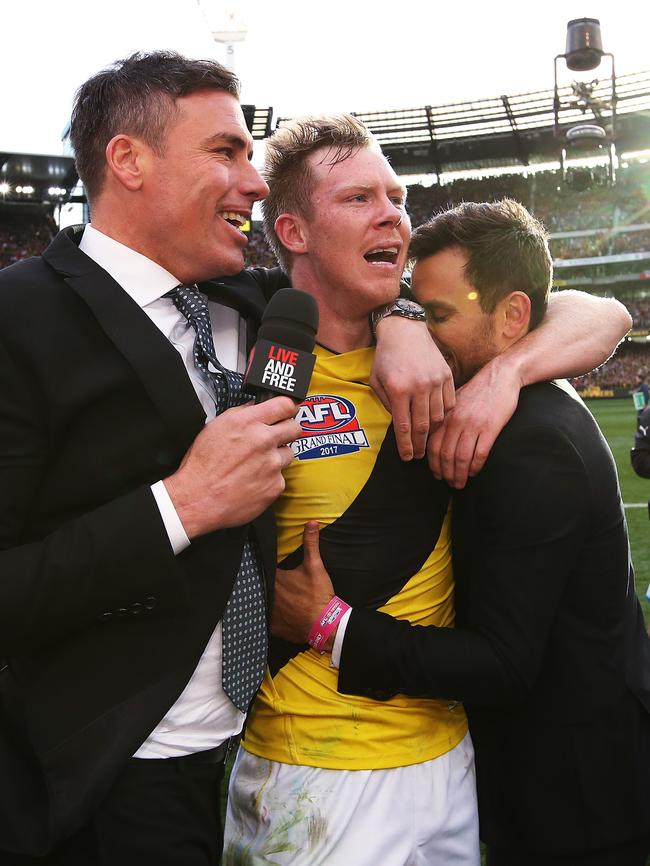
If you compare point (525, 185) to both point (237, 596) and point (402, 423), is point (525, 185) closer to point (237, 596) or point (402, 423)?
point (402, 423)

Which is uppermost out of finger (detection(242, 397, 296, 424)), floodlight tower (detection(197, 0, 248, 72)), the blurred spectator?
floodlight tower (detection(197, 0, 248, 72))

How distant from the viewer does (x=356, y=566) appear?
1947 millimetres

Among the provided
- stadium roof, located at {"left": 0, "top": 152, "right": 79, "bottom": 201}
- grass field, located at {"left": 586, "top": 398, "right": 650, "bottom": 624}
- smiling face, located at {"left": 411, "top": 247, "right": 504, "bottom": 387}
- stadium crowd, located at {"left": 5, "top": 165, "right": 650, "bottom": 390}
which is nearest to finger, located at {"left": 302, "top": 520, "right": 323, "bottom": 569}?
smiling face, located at {"left": 411, "top": 247, "right": 504, "bottom": 387}

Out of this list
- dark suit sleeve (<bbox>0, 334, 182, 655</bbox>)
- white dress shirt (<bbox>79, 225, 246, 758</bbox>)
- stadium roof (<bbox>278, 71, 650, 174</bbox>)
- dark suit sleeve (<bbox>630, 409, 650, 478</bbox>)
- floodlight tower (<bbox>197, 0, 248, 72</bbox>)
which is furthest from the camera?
stadium roof (<bbox>278, 71, 650, 174</bbox>)

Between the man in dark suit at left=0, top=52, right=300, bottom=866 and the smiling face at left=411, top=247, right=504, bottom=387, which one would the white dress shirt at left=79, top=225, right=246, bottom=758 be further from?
the smiling face at left=411, top=247, right=504, bottom=387

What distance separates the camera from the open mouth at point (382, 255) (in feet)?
7.33

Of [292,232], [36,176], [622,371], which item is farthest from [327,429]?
[622,371]

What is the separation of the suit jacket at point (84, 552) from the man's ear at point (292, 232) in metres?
0.87

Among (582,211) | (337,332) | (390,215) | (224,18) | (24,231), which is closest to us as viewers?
(390,215)

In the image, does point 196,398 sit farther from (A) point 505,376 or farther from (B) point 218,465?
(A) point 505,376

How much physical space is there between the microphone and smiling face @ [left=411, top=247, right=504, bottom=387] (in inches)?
26.9

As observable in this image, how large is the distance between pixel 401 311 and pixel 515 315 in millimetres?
362

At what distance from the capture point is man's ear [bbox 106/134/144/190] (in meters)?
1.83

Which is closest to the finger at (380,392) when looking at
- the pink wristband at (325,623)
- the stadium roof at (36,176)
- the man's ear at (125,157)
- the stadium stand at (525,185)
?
the pink wristband at (325,623)
